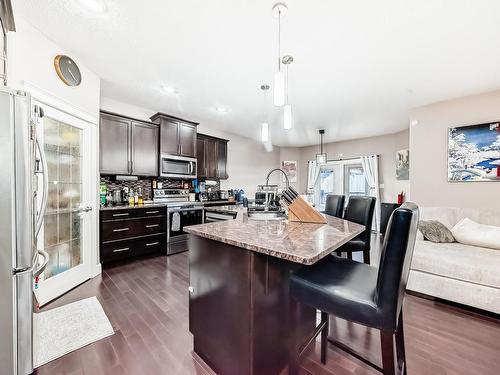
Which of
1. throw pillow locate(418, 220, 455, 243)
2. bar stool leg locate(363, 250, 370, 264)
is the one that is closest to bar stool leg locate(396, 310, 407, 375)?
bar stool leg locate(363, 250, 370, 264)

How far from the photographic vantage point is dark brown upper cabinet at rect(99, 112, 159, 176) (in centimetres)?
330

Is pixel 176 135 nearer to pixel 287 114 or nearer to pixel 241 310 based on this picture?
pixel 287 114

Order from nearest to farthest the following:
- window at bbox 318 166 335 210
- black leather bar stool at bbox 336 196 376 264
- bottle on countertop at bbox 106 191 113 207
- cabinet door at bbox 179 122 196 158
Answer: black leather bar stool at bbox 336 196 376 264 → bottle on countertop at bbox 106 191 113 207 → cabinet door at bbox 179 122 196 158 → window at bbox 318 166 335 210

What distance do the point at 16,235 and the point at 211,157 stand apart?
4058 millimetres

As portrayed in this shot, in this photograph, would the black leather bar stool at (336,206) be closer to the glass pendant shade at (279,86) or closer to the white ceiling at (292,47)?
the white ceiling at (292,47)

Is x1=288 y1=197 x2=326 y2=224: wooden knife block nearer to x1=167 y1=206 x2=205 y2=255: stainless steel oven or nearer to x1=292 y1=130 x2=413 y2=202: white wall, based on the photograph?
x1=167 y1=206 x2=205 y2=255: stainless steel oven

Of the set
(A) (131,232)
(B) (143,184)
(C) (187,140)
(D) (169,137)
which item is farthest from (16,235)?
(C) (187,140)

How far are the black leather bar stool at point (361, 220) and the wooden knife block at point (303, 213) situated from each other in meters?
0.57

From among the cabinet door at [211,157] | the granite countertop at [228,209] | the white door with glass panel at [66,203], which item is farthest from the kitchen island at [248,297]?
→ the cabinet door at [211,157]

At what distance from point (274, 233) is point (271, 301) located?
0.39m

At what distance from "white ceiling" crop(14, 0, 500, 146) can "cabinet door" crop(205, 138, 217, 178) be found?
4.41ft

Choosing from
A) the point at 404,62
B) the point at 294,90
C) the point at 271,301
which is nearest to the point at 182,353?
the point at 271,301

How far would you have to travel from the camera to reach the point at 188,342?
1650mm

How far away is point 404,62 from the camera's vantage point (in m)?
2.44
